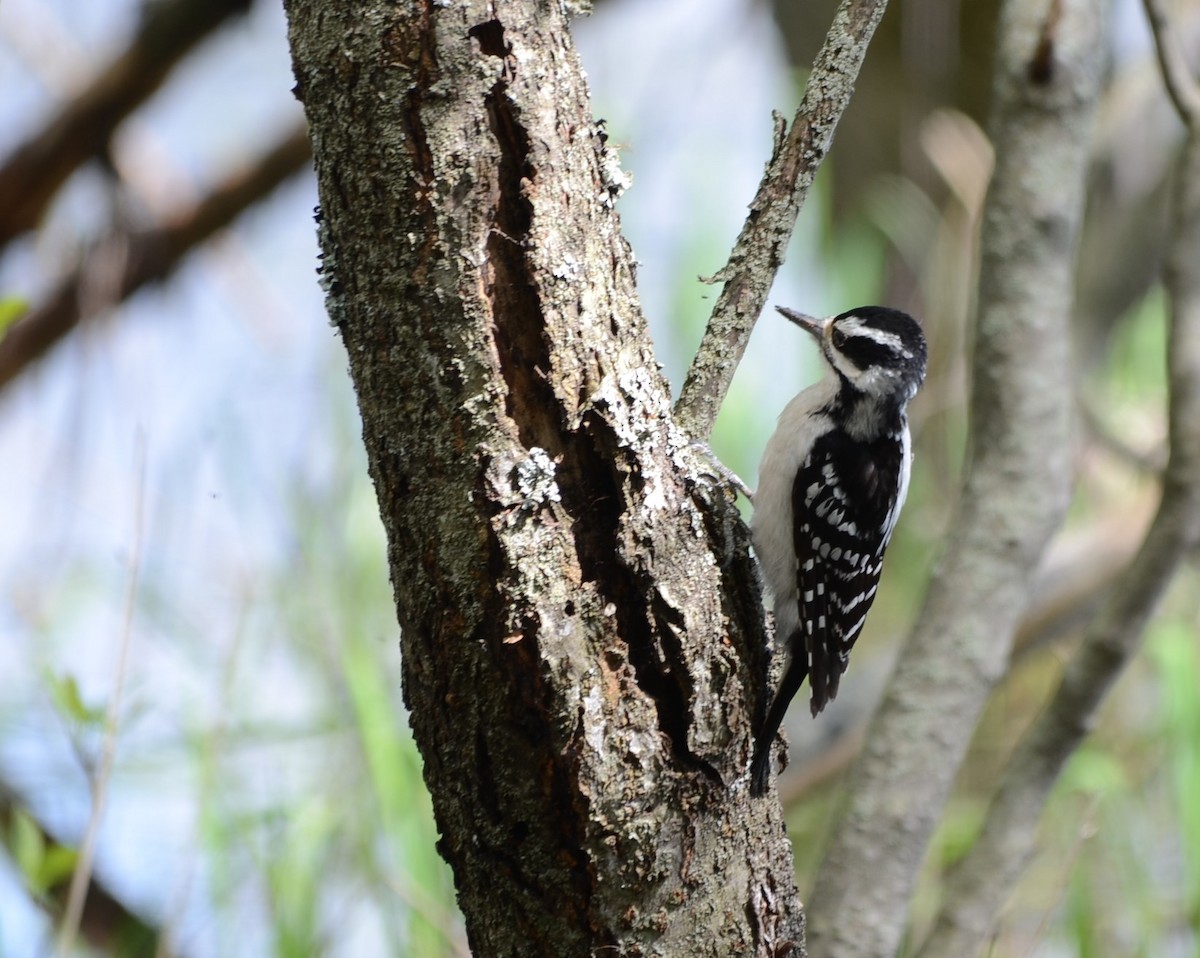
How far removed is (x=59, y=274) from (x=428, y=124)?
349 cm

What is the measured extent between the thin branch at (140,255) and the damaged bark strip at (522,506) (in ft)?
9.60

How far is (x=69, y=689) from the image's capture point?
2.30 m

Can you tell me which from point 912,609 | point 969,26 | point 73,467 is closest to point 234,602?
point 73,467

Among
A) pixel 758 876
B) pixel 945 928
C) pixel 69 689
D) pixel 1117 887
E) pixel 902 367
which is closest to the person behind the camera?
pixel 758 876

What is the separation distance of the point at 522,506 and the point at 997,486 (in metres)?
1.61

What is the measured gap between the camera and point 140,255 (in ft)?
15.3

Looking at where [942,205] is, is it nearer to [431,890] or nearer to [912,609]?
[912,609]

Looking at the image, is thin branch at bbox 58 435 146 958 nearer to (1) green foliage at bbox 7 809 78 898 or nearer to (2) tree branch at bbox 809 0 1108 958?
(1) green foliage at bbox 7 809 78 898

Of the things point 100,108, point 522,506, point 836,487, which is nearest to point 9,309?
point 522,506

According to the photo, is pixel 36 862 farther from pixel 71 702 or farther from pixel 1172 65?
pixel 1172 65

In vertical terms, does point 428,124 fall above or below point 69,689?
above

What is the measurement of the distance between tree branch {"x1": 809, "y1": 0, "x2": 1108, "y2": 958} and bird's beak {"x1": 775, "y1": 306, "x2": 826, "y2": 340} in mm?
526

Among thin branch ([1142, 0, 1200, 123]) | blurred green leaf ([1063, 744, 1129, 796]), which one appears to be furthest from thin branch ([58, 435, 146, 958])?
blurred green leaf ([1063, 744, 1129, 796])

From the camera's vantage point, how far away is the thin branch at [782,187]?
82.6 inches
